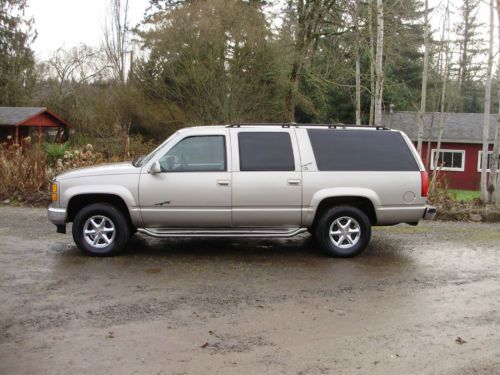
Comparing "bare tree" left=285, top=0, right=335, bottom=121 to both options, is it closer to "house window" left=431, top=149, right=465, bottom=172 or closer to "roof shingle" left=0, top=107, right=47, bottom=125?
"house window" left=431, top=149, right=465, bottom=172

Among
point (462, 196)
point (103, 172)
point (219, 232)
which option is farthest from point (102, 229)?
point (462, 196)

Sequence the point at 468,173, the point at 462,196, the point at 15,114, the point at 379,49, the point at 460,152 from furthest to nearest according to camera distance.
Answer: the point at 460,152, the point at 468,173, the point at 15,114, the point at 462,196, the point at 379,49

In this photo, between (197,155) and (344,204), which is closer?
(197,155)

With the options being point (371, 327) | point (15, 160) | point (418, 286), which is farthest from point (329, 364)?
point (15, 160)

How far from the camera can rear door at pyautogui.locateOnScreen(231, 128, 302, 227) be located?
25.1 feet

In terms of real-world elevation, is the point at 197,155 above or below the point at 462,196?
above

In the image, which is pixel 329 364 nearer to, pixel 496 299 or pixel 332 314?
pixel 332 314

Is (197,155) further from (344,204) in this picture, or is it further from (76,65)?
(76,65)

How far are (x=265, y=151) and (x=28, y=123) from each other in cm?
2601

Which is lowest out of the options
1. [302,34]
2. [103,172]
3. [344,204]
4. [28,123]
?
[344,204]

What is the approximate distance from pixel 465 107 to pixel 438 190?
130 ft

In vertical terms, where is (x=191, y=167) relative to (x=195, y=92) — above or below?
below

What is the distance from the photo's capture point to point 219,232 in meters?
7.74

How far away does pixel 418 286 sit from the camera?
6641 millimetres
